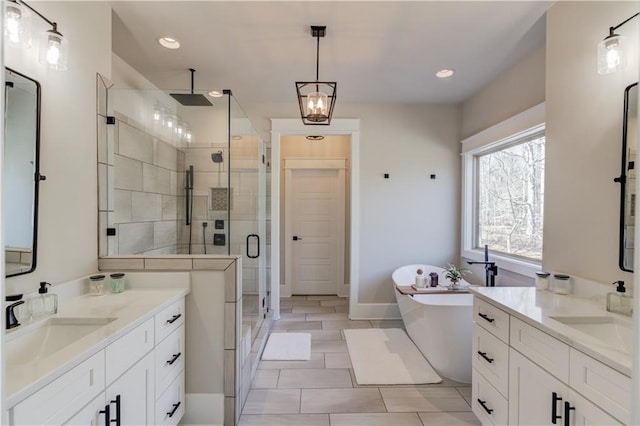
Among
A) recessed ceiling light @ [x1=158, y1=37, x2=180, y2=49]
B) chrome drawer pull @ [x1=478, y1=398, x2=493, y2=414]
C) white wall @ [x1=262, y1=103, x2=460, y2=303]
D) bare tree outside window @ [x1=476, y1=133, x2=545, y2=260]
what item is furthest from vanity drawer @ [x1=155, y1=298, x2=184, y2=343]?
bare tree outside window @ [x1=476, y1=133, x2=545, y2=260]

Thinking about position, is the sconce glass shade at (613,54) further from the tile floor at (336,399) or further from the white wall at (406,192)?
the white wall at (406,192)

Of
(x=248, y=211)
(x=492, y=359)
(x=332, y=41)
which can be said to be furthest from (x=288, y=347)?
(x=332, y=41)

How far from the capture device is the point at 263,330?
3.29 meters

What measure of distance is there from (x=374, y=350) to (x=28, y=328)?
2.63 metres

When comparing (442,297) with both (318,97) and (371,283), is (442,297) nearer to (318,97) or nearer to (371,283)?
(371,283)

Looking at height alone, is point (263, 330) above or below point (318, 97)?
below

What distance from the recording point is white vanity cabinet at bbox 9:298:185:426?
0.97 m

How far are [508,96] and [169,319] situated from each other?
3393 mm

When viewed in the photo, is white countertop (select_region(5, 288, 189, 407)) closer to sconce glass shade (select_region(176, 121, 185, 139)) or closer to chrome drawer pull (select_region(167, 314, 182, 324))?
chrome drawer pull (select_region(167, 314, 182, 324))

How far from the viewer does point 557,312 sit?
4.91ft

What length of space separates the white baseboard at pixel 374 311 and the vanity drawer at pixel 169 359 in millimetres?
2432

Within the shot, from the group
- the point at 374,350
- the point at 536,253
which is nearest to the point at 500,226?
the point at 536,253

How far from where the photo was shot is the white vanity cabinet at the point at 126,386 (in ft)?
3.18

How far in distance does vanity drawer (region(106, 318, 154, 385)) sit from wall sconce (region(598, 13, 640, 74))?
257cm
